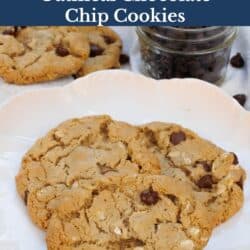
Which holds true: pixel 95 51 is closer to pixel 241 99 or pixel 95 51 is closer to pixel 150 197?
pixel 241 99

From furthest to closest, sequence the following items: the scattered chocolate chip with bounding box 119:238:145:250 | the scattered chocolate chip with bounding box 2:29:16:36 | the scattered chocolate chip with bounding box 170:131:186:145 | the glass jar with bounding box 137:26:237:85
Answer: the scattered chocolate chip with bounding box 2:29:16:36 → the glass jar with bounding box 137:26:237:85 → the scattered chocolate chip with bounding box 170:131:186:145 → the scattered chocolate chip with bounding box 119:238:145:250

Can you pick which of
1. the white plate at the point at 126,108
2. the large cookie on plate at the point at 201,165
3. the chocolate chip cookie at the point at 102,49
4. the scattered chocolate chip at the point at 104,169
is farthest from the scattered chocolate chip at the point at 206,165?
the chocolate chip cookie at the point at 102,49

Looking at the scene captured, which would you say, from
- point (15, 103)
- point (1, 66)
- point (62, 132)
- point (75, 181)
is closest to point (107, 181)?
point (75, 181)

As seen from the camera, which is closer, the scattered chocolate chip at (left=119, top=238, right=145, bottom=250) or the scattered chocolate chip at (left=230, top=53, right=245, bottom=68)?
the scattered chocolate chip at (left=119, top=238, right=145, bottom=250)

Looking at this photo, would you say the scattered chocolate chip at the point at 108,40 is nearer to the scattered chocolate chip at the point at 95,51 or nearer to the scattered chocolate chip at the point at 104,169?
the scattered chocolate chip at the point at 95,51

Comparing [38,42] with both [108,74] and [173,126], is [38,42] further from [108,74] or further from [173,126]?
[173,126]

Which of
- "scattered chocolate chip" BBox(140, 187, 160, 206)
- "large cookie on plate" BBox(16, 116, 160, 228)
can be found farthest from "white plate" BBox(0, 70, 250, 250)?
"scattered chocolate chip" BBox(140, 187, 160, 206)

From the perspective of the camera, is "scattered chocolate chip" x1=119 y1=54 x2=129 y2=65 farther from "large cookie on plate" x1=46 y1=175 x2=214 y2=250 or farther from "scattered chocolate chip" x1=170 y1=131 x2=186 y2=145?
"large cookie on plate" x1=46 y1=175 x2=214 y2=250
